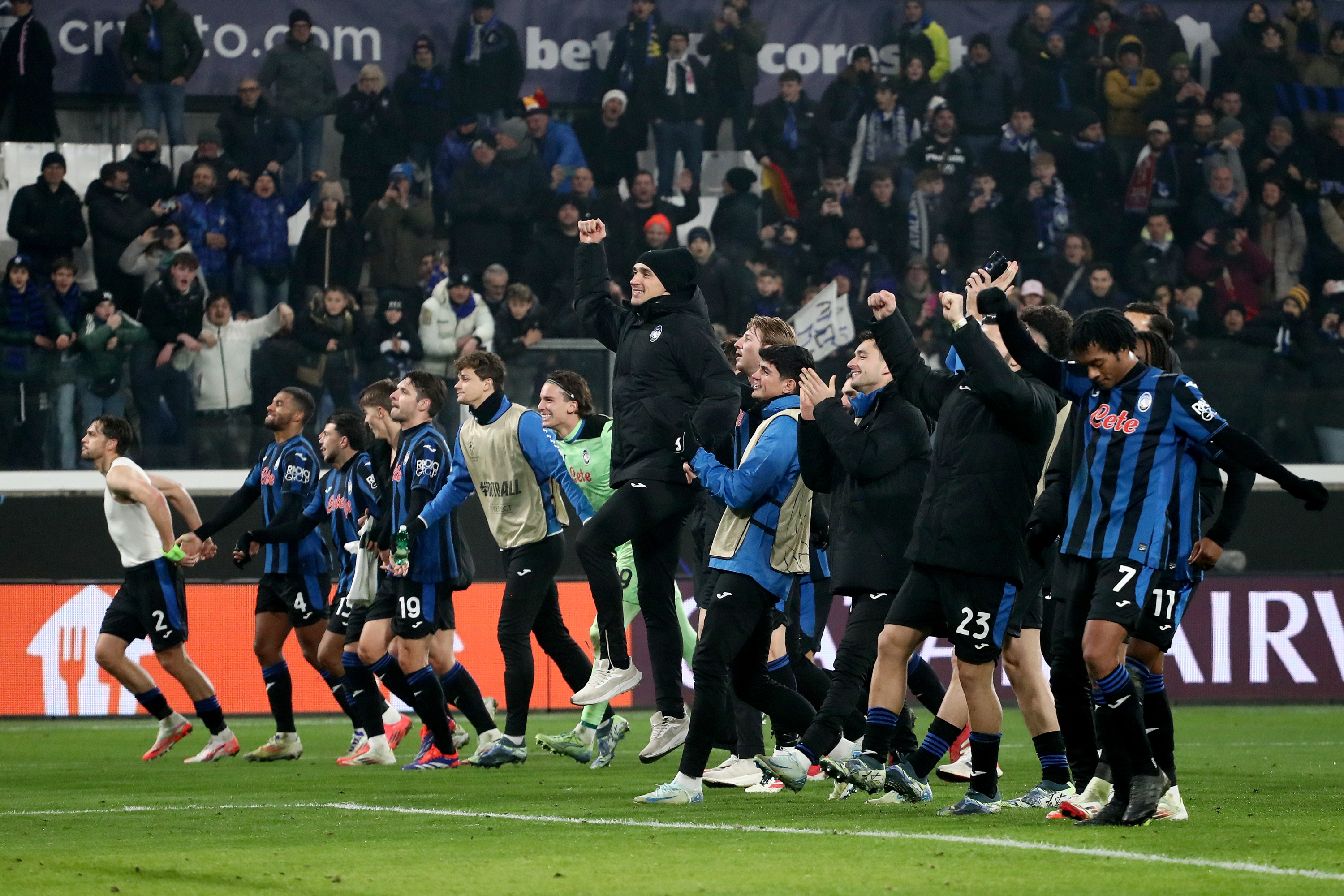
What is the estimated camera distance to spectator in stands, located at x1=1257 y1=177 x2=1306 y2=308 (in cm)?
1988

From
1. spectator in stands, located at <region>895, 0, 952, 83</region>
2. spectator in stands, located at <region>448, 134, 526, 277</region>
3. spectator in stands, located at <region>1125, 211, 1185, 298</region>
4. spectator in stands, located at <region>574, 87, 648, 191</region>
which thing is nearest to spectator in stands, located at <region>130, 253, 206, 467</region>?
spectator in stands, located at <region>448, 134, 526, 277</region>

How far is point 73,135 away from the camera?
1881 centimetres

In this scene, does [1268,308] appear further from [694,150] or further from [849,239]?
[694,150]

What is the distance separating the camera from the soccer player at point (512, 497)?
1002 centimetres

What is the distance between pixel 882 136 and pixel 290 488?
35.6 ft

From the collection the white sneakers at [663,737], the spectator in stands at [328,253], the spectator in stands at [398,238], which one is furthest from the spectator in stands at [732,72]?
the white sneakers at [663,737]

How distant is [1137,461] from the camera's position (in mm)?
6504

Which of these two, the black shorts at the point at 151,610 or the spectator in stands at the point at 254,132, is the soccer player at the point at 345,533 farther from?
the spectator in stands at the point at 254,132

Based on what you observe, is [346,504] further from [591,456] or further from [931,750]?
[931,750]

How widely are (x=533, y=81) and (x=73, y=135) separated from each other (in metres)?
5.03

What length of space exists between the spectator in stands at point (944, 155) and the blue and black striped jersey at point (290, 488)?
1038cm

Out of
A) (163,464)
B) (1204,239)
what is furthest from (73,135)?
(1204,239)

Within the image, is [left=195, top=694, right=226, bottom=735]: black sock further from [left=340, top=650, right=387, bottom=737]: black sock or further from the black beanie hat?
the black beanie hat

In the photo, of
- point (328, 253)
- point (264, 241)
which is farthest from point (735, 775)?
point (264, 241)
